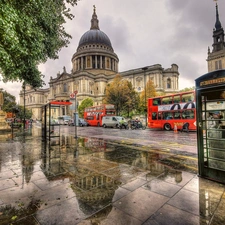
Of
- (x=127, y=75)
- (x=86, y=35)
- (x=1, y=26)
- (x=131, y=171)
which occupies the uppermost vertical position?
(x=86, y=35)

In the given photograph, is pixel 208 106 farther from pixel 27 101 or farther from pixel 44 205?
pixel 27 101

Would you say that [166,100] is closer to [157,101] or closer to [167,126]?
[157,101]

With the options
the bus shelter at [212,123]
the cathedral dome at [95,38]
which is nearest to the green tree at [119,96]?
the bus shelter at [212,123]

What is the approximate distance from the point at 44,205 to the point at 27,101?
109 meters

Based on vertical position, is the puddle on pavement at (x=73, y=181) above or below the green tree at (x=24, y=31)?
below

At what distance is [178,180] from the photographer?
372 centimetres

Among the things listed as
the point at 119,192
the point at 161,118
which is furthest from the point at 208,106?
the point at 161,118

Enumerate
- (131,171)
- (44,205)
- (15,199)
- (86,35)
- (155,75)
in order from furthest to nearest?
1. (86,35)
2. (155,75)
3. (131,171)
4. (15,199)
5. (44,205)

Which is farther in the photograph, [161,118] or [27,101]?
[27,101]

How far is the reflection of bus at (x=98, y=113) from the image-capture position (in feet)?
94.4

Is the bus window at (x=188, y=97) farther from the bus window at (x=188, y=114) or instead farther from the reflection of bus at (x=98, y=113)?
the reflection of bus at (x=98, y=113)

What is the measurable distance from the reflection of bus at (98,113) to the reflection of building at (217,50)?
152 feet

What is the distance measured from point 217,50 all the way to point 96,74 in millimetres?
48376

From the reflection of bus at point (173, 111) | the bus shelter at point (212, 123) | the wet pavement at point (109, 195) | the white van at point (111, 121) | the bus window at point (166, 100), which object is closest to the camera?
the wet pavement at point (109, 195)
